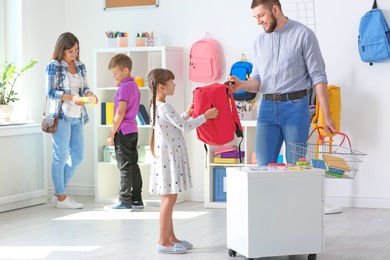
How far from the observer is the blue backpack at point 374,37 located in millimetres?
5793

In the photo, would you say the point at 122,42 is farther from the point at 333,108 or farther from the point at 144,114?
the point at 333,108

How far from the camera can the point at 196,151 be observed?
6.67 meters

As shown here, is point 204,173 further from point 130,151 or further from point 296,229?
point 296,229

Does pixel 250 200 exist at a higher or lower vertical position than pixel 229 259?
higher

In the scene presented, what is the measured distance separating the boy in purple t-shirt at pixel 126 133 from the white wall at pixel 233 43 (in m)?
0.73

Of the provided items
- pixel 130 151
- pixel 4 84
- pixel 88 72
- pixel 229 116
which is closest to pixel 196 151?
pixel 130 151

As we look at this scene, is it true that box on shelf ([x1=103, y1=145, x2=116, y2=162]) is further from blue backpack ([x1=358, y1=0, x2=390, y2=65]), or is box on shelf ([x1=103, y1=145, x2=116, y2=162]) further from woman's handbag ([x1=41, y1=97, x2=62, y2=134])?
blue backpack ([x1=358, y1=0, x2=390, y2=65])

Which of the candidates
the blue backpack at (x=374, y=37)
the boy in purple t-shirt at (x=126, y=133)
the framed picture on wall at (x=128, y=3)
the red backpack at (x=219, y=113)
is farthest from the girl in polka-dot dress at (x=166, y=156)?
the framed picture on wall at (x=128, y=3)

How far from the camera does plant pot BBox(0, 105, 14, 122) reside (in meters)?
6.22

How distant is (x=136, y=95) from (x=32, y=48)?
1299 millimetres

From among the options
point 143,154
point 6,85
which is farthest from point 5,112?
point 143,154

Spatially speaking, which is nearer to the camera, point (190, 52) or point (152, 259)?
point (152, 259)

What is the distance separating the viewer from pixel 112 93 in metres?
6.78

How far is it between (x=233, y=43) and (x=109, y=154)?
150cm
